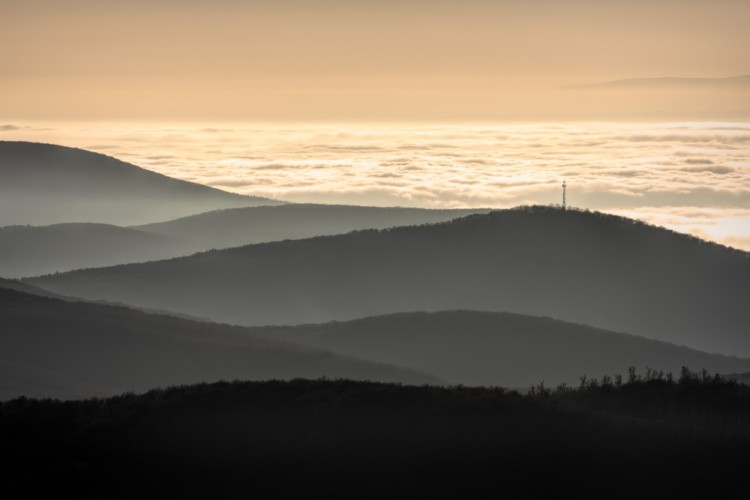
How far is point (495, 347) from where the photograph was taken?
371 ft

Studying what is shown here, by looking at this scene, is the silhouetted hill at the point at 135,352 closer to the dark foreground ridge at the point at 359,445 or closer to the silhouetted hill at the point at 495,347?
the silhouetted hill at the point at 495,347

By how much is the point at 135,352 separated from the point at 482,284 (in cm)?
10371

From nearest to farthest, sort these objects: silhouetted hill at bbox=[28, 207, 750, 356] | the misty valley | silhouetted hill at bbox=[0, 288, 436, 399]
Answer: the misty valley, silhouetted hill at bbox=[0, 288, 436, 399], silhouetted hill at bbox=[28, 207, 750, 356]

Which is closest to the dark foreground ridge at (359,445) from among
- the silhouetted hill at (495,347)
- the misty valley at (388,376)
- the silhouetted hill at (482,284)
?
the misty valley at (388,376)

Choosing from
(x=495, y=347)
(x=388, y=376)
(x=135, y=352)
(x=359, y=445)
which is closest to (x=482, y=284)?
(x=495, y=347)

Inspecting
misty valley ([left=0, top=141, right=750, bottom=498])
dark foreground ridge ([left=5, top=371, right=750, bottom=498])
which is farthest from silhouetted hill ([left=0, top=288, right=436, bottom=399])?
dark foreground ridge ([left=5, top=371, right=750, bottom=498])

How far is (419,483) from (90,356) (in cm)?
5454

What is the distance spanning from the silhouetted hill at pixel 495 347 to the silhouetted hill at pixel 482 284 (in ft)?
179

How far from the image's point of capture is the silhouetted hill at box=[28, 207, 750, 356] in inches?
7062

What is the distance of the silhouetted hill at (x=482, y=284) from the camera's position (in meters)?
179

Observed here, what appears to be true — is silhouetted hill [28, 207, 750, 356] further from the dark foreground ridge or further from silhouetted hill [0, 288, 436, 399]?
the dark foreground ridge

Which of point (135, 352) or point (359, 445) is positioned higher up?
point (359, 445)

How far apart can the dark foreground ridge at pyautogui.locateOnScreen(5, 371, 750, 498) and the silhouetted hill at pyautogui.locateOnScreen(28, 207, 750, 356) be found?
439 feet

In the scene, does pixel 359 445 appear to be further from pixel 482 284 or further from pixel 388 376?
pixel 482 284
